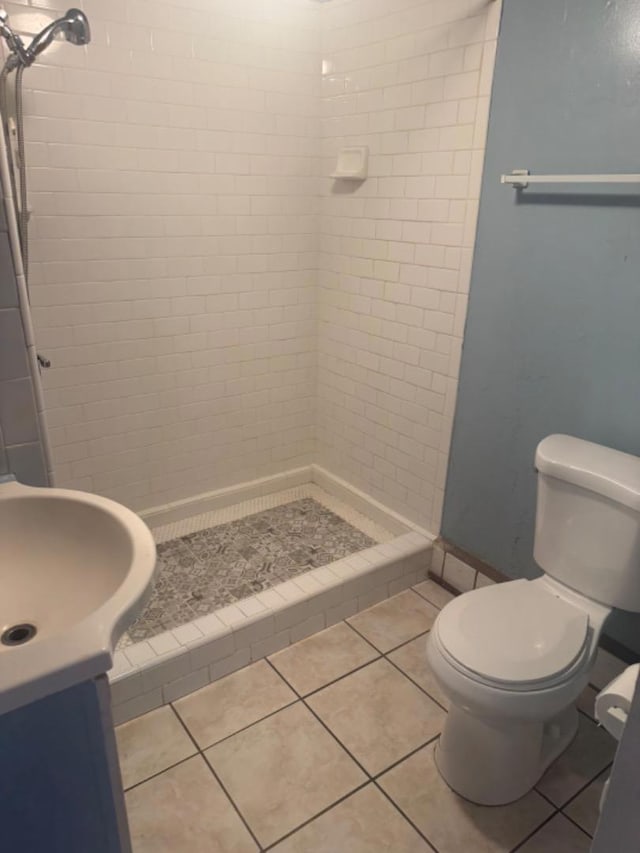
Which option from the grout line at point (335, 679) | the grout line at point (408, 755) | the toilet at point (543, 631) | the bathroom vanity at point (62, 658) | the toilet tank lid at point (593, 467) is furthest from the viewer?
the grout line at point (335, 679)

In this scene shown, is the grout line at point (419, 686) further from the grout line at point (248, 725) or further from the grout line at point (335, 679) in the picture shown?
the grout line at point (248, 725)

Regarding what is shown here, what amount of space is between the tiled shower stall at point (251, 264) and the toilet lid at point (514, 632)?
0.66 metres

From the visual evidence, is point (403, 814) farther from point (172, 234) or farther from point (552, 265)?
point (172, 234)

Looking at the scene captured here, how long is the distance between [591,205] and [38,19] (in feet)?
6.05

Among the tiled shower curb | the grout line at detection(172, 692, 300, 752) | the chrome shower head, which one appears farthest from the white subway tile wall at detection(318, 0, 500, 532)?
the chrome shower head

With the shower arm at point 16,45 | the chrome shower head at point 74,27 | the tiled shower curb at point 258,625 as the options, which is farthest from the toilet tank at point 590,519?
the shower arm at point 16,45

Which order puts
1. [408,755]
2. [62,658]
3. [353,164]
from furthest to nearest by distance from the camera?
1. [353,164]
2. [408,755]
3. [62,658]

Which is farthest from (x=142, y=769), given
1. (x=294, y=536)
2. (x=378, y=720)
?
(x=294, y=536)

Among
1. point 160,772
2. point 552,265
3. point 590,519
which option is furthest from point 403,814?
point 552,265

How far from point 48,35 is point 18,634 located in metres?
1.56

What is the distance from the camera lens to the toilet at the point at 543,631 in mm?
1430

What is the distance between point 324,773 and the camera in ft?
5.41

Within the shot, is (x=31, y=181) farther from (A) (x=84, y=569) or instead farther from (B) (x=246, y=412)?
(A) (x=84, y=569)

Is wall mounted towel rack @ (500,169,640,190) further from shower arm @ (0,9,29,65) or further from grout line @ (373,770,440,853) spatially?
grout line @ (373,770,440,853)
